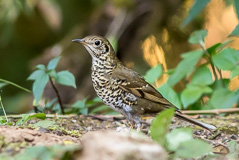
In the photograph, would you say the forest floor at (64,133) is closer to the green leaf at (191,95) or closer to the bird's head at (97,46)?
the green leaf at (191,95)

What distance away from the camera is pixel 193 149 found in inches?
90.4

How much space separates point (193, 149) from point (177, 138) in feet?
0.50

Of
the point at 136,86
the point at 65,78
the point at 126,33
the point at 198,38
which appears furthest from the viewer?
the point at 126,33

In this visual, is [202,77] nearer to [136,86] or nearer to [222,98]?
[222,98]

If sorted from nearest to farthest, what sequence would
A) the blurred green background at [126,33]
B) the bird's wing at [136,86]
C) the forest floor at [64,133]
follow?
the forest floor at [64,133]
the bird's wing at [136,86]
the blurred green background at [126,33]

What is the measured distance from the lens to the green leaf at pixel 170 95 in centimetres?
448

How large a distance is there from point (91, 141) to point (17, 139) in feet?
2.49

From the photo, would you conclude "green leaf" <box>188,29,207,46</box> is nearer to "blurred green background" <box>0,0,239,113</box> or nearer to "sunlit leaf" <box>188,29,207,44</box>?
"sunlit leaf" <box>188,29,207,44</box>

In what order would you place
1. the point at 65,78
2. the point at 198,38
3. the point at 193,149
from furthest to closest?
the point at 198,38 → the point at 65,78 → the point at 193,149

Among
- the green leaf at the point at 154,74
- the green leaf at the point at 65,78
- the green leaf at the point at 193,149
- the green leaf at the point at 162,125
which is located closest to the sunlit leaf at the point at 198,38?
the green leaf at the point at 154,74

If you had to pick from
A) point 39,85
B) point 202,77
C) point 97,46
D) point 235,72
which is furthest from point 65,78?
point 235,72

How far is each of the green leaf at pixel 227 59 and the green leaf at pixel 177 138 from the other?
225 centimetres

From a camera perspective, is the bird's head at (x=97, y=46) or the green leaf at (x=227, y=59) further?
the green leaf at (x=227, y=59)

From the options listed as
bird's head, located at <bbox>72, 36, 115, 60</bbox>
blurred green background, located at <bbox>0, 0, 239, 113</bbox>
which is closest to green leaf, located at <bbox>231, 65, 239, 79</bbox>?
bird's head, located at <bbox>72, 36, 115, 60</bbox>
